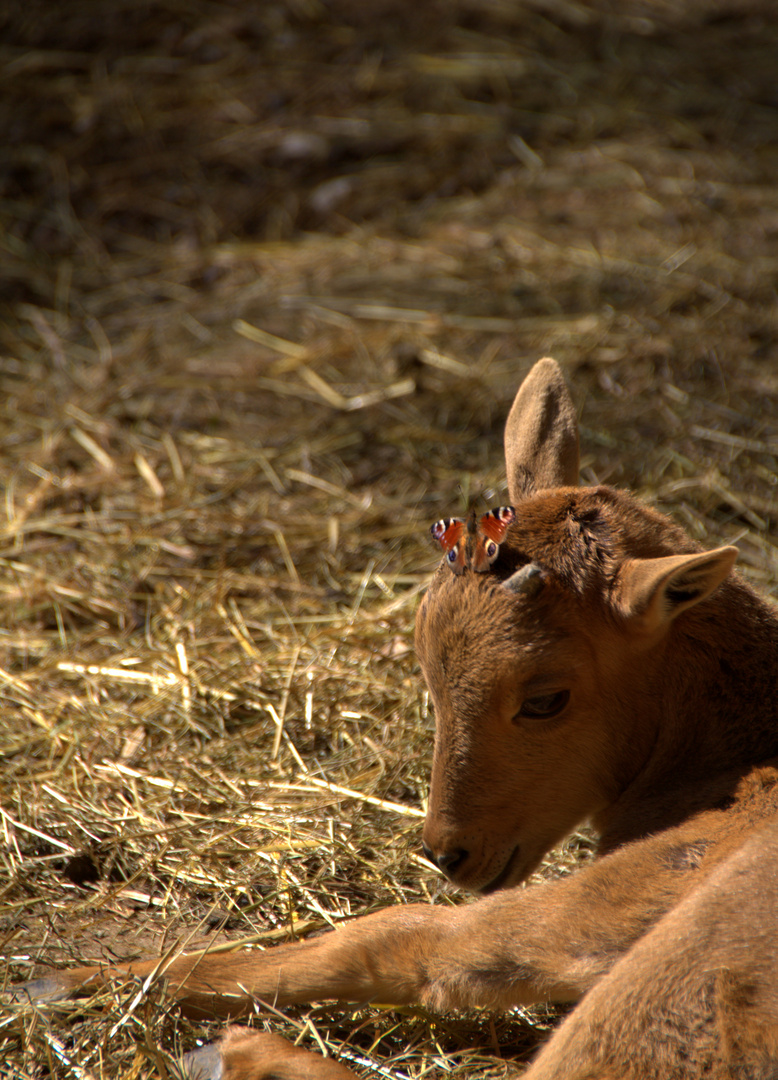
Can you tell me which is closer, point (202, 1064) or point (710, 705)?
point (202, 1064)

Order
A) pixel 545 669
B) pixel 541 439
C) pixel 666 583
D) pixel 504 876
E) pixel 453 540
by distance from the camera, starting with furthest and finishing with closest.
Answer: pixel 541 439 → pixel 504 876 → pixel 453 540 → pixel 545 669 → pixel 666 583

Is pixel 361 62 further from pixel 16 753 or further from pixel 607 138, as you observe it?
pixel 16 753

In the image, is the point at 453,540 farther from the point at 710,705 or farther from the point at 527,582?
the point at 710,705

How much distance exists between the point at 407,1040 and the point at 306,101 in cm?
808

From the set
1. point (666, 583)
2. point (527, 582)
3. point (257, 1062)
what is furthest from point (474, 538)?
point (257, 1062)

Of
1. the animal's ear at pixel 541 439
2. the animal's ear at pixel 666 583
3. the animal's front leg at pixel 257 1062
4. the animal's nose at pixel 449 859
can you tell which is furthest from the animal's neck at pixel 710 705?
the animal's front leg at pixel 257 1062

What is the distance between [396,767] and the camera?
13.0 ft

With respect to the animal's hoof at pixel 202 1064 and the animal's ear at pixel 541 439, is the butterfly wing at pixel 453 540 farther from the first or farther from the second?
the animal's hoof at pixel 202 1064

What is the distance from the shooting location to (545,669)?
287 cm

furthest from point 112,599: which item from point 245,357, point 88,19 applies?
point 88,19

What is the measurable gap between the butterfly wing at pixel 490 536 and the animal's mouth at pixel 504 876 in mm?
889

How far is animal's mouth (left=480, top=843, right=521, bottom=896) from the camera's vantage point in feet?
10.2

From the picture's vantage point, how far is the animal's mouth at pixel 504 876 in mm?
3117

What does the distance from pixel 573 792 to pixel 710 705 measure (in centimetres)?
47
